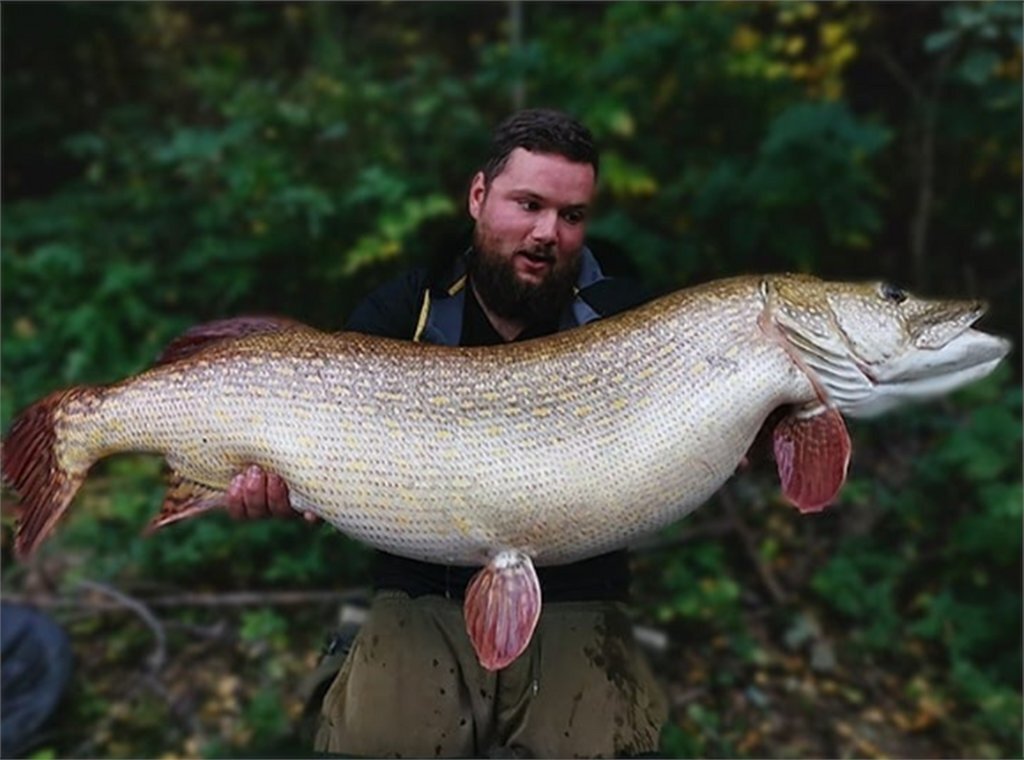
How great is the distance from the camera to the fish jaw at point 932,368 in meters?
1.97

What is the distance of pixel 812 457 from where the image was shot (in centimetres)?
196

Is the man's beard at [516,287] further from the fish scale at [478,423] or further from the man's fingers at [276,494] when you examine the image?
the man's fingers at [276,494]

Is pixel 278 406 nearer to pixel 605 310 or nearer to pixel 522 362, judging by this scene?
pixel 522 362

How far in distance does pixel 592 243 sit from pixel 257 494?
4.44 feet

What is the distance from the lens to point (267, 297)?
4621mm

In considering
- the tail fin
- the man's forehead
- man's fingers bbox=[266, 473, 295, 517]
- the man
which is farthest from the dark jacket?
the tail fin

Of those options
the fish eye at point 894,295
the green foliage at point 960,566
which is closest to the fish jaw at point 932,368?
the fish eye at point 894,295

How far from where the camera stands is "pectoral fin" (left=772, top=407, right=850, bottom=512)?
1.95m

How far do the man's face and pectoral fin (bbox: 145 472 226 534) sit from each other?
777 mm

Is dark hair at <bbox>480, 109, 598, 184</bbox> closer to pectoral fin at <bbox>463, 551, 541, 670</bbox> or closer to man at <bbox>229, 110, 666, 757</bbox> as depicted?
man at <bbox>229, 110, 666, 757</bbox>

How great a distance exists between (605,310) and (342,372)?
663 mm

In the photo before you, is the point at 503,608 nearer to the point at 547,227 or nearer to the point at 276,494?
the point at 276,494

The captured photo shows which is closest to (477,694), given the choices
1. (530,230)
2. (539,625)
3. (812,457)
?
(539,625)

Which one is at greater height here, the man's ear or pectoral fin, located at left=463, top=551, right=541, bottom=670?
the man's ear
